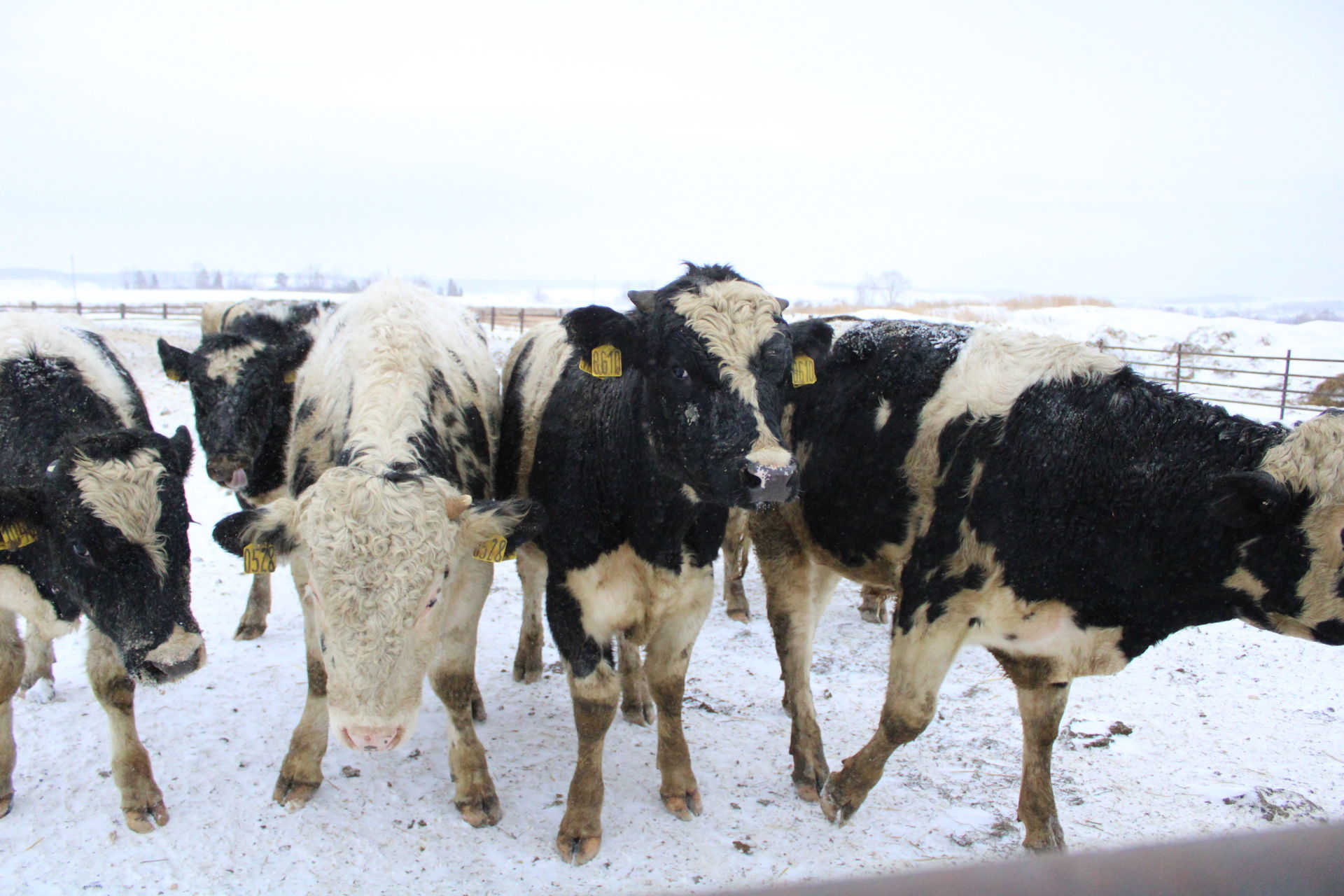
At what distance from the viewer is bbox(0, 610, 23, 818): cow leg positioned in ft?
13.6

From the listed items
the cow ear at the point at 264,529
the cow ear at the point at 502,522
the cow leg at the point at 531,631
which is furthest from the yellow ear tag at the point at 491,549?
the cow leg at the point at 531,631

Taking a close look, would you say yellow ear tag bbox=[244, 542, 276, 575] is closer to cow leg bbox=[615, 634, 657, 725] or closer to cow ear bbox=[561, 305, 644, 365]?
cow ear bbox=[561, 305, 644, 365]

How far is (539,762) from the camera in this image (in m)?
4.83

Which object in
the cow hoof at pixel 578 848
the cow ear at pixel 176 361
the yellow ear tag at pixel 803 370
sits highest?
the yellow ear tag at pixel 803 370

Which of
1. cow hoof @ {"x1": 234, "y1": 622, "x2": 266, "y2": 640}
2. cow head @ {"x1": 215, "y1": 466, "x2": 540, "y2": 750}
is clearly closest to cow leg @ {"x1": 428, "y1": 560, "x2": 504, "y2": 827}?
cow head @ {"x1": 215, "y1": 466, "x2": 540, "y2": 750}

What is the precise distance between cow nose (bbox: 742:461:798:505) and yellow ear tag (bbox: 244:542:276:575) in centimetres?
198

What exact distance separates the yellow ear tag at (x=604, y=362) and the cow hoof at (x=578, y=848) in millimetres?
2234

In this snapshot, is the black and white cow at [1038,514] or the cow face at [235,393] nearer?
the black and white cow at [1038,514]

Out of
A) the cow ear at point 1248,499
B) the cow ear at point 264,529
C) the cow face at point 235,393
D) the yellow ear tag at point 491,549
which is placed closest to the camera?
the cow ear at point 1248,499

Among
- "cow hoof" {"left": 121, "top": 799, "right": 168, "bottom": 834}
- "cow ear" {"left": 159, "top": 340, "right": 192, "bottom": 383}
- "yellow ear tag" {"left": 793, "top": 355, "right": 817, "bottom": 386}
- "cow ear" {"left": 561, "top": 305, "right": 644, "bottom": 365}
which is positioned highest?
"cow ear" {"left": 561, "top": 305, "right": 644, "bottom": 365}

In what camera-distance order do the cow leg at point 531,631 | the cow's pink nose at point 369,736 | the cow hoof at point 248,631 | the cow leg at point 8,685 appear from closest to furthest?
the cow's pink nose at point 369,736, the cow leg at point 8,685, the cow leg at point 531,631, the cow hoof at point 248,631

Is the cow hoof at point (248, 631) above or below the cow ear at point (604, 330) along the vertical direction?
below

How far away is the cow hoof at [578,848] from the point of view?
3.93 m

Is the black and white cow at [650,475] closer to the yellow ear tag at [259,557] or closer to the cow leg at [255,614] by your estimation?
the yellow ear tag at [259,557]
